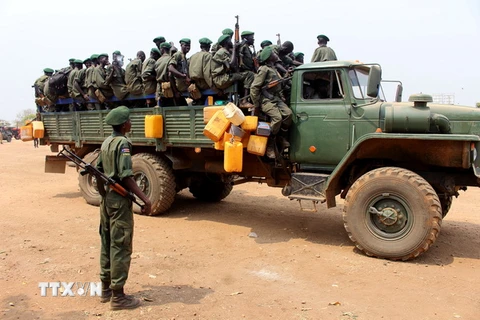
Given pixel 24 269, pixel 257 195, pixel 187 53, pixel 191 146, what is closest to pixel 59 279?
pixel 24 269

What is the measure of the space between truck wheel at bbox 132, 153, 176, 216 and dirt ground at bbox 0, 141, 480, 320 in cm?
30

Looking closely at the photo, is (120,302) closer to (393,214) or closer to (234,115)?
(234,115)

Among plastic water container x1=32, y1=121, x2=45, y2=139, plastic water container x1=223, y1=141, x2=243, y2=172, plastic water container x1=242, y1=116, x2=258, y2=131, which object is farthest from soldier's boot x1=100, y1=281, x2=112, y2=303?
plastic water container x1=32, y1=121, x2=45, y2=139

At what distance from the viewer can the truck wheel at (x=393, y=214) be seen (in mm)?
4934

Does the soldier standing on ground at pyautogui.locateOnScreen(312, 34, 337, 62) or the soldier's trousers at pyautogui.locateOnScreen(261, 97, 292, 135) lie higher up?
the soldier standing on ground at pyautogui.locateOnScreen(312, 34, 337, 62)

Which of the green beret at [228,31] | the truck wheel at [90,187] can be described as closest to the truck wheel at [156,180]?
the truck wheel at [90,187]

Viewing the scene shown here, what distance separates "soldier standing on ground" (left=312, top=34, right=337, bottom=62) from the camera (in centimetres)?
717

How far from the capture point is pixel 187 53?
7340 millimetres

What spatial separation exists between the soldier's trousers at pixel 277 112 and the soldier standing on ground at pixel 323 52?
5.46 ft

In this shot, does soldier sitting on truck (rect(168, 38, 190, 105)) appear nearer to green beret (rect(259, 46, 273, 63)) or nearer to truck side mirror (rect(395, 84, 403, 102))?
green beret (rect(259, 46, 273, 63))

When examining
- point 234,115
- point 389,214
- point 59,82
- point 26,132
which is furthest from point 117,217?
point 26,132

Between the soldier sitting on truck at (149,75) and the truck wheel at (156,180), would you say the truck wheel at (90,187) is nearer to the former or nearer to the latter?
the truck wheel at (156,180)

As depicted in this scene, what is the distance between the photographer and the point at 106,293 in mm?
3914

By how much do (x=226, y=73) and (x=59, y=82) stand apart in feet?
14.3
